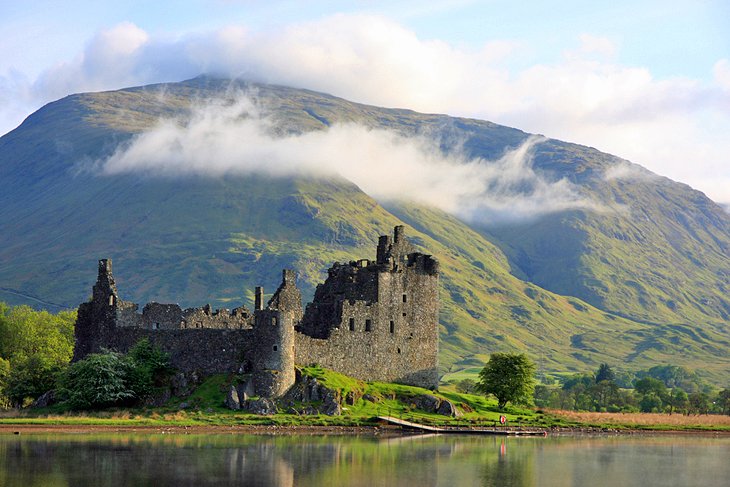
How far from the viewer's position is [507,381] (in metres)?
117

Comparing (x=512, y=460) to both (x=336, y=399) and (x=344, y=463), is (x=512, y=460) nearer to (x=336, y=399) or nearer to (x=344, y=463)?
(x=344, y=463)

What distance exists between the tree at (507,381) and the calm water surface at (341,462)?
19.7 metres

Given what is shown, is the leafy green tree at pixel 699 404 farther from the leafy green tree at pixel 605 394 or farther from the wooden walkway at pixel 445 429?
the wooden walkway at pixel 445 429

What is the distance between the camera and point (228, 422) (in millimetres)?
94625

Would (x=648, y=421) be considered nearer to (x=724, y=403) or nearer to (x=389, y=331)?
(x=389, y=331)

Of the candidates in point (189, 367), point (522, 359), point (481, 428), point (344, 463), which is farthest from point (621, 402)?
point (344, 463)

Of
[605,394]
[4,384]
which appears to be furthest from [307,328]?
[605,394]

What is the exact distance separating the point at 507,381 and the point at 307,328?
20.9 metres

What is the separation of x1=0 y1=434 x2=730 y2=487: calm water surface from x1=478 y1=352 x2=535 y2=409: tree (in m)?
19.7

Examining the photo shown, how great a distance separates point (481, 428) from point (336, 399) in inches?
511

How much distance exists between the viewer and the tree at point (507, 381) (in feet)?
383

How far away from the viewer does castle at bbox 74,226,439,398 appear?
101 metres

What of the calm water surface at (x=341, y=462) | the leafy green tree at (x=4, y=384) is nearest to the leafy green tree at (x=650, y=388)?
the calm water surface at (x=341, y=462)

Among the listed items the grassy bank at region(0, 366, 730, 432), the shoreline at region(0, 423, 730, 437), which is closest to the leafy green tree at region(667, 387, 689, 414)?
the grassy bank at region(0, 366, 730, 432)
